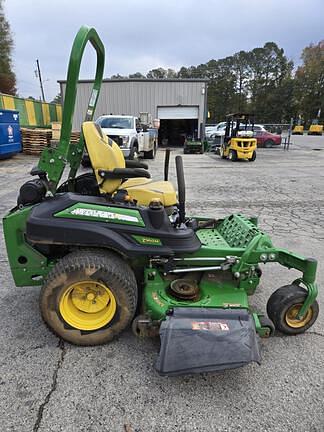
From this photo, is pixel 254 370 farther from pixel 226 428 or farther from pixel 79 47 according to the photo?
pixel 79 47

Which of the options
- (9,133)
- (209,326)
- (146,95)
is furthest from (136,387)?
(146,95)

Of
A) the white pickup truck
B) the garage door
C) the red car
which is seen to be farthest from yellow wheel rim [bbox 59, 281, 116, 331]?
the red car

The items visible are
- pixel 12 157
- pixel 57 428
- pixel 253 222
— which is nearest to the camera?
pixel 57 428

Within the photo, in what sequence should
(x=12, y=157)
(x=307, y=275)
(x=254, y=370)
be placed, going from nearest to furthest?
(x=254, y=370), (x=307, y=275), (x=12, y=157)

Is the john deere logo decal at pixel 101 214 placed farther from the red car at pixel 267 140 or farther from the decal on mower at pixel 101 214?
the red car at pixel 267 140

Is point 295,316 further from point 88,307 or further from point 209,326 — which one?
point 88,307

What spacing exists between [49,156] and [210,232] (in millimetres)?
1599

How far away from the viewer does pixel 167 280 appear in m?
2.45

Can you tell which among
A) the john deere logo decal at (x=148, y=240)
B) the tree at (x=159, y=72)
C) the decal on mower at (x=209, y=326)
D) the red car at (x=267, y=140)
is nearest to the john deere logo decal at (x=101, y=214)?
the john deere logo decal at (x=148, y=240)

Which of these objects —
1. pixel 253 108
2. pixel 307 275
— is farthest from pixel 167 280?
pixel 253 108

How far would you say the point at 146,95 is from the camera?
2061 cm

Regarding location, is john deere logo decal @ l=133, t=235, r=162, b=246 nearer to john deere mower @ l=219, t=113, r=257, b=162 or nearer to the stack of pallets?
john deere mower @ l=219, t=113, r=257, b=162

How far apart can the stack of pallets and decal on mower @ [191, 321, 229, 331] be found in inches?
560

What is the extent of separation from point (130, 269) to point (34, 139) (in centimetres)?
1410
